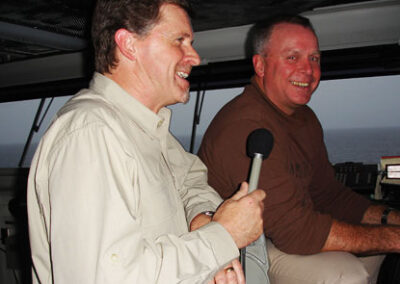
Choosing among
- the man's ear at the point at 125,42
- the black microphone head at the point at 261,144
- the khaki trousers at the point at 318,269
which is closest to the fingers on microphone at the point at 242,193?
the black microphone head at the point at 261,144

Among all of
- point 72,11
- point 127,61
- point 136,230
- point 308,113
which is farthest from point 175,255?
point 72,11

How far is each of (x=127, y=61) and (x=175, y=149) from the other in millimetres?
446

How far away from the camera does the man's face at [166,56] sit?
3.88ft

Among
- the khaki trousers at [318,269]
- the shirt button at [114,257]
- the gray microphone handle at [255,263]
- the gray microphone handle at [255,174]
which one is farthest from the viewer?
the khaki trousers at [318,269]

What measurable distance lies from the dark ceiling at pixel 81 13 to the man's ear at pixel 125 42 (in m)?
1.37

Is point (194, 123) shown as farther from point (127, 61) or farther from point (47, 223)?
point (47, 223)

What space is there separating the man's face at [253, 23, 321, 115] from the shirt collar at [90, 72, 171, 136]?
102cm

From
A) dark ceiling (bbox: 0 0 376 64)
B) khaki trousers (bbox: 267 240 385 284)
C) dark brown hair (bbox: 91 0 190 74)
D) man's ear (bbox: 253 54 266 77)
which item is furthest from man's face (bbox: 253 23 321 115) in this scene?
dark brown hair (bbox: 91 0 190 74)

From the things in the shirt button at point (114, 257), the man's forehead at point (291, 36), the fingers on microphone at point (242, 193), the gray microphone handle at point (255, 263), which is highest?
the man's forehead at point (291, 36)

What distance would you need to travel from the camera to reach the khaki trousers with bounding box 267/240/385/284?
1640mm

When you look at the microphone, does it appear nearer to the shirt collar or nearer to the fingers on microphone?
the fingers on microphone

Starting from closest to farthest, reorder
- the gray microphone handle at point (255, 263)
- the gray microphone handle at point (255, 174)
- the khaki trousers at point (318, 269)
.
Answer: the gray microphone handle at point (255, 174), the gray microphone handle at point (255, 263), the khaki trousers at point (318, 269)

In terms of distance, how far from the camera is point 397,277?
1786 mm

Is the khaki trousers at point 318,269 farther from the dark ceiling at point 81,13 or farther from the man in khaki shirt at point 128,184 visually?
the dark ceiling at point 81,13
